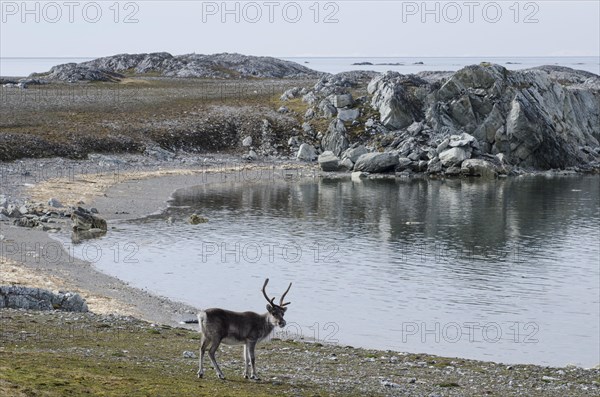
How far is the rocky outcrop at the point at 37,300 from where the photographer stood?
32.3 metres

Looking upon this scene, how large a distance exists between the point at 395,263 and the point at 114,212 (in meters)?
25.3

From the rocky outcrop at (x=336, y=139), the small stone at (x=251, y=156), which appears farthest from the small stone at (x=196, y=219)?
the rocky outcrop at (x=336, y=139)

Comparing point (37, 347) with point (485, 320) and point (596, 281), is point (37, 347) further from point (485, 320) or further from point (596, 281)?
point (596, 281)

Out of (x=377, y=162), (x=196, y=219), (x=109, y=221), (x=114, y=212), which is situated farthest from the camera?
(x=377, y=162)

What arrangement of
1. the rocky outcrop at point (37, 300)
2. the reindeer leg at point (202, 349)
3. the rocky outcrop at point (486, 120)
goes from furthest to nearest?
the rocky outcrop at point (486, 120)
the rocky outcrop at point (37, 300)
the reindeer leg at point (202, 349)

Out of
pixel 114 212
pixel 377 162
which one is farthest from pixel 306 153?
pixel 114 212

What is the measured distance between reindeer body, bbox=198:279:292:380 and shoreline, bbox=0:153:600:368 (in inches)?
Result: 574

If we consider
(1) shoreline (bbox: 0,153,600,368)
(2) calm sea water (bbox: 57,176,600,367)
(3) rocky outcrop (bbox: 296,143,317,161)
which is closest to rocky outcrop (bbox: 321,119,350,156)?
(3) rocky outcrop (bbox: 296,143,317,161)

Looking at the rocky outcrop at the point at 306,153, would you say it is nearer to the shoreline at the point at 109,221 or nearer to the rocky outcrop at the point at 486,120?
the shoreline at the point at 109,221

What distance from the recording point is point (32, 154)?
88875 mm

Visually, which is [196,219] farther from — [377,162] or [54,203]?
[377,162]

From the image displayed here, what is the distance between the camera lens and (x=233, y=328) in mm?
21594

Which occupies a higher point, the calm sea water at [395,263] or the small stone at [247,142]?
the small stone at [247,142]

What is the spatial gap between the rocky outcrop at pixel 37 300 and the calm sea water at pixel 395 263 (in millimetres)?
9055
